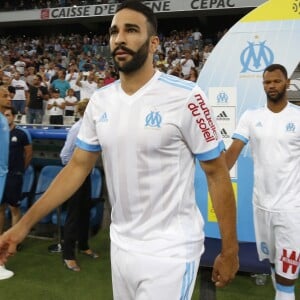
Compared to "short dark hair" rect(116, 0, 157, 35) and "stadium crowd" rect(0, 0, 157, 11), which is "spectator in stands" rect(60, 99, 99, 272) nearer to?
"short dark hair" rect(116, 0, 157, 35)

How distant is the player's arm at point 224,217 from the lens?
6.22 ft

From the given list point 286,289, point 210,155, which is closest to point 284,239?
point 286,289

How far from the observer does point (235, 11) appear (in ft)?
75.7

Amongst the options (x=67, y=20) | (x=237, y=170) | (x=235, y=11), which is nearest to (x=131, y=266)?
(x=237, y=170)

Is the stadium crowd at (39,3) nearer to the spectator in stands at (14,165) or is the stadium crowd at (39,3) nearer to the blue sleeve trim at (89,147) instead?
the spectator in stands at (14,165)

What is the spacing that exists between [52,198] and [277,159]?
201 centimetres

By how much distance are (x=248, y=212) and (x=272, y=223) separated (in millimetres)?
1408

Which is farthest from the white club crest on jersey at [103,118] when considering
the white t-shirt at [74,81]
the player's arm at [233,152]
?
the white t-shirt at [74,81]

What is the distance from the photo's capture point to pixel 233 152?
362 cm

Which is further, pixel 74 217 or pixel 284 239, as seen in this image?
pixel 74 217

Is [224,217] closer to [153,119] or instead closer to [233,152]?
[153,119]

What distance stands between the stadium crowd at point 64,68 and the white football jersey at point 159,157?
7.00m

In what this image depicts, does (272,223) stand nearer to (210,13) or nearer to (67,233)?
(67,233)

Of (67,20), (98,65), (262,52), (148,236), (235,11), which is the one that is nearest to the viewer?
(148,236)
